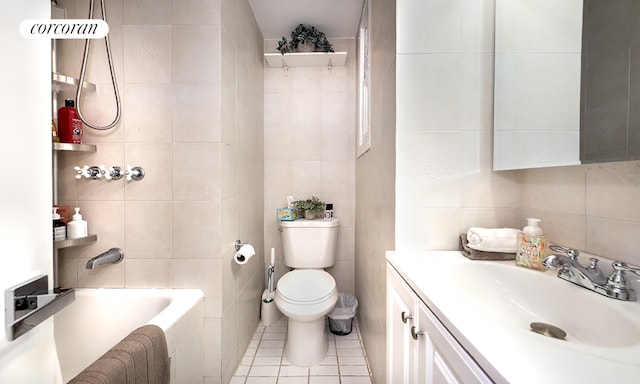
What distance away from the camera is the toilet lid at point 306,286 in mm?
1754

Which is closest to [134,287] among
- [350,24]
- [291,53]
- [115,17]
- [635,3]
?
[115,17]

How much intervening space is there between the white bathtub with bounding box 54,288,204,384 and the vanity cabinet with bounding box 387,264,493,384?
92 centimetres

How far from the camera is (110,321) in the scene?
53.2 inches

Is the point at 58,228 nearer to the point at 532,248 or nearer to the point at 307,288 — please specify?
the point at 307,288

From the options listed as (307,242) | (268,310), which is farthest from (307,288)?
(268,310)

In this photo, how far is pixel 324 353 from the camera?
1806 millimetres

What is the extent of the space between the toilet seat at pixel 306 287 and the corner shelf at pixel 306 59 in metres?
1.67

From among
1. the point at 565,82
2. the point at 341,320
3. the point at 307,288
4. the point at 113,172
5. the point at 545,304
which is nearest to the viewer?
the point at 545,304

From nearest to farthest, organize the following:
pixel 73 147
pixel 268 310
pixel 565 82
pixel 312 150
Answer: pixel 565 82 → pixel 73 147 → pixel 268 310 → pixel 312 150

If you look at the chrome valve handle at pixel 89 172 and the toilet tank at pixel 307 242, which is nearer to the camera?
the chrome valve handle at pixel 89 172

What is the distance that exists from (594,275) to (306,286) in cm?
149

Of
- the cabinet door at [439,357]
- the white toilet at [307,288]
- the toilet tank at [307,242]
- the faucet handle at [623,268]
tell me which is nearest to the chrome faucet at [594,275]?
the faucet handle at [623,268]

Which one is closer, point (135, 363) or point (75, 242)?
point (135, 363)

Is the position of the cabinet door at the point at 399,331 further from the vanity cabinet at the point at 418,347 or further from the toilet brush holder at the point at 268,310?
the toilet brush holder at the point at 268,310
